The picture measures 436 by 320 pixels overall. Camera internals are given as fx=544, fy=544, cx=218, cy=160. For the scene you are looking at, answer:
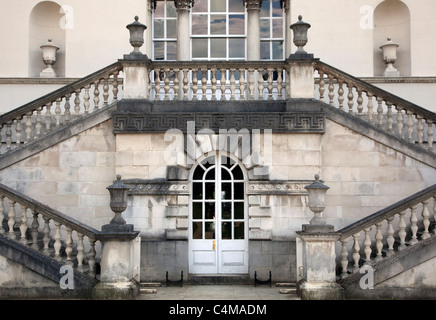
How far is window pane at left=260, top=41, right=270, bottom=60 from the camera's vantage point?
583 inches

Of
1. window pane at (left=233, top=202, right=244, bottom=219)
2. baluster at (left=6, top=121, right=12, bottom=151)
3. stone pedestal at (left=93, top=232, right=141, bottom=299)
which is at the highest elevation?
baluster at (left=6, top=121, right=12, bottom=151)

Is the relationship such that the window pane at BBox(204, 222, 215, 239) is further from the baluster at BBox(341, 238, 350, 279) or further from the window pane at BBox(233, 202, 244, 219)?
the baluster at BBox(341, 238, 350, 279)

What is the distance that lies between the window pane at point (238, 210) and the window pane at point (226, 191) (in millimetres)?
222

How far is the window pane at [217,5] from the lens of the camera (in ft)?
48.4

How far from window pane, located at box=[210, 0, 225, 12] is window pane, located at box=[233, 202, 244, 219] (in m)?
5.98

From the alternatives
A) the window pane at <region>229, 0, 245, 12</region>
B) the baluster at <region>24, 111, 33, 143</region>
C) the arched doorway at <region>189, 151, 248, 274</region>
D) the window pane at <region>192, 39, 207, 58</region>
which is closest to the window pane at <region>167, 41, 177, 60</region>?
the window pane at <region>192, 39, 207, 58</region>

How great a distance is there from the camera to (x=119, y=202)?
31.0ft

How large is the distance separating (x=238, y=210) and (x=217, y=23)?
5748 mm

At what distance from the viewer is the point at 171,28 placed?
49.2ft

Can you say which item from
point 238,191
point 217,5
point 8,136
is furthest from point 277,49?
point 8,136

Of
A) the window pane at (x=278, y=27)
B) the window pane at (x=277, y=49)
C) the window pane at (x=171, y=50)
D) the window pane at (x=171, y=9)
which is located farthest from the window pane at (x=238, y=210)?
the window pane at (x=171, y=9)

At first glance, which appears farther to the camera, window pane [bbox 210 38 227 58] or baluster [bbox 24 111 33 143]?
window pane [bbox 210 38 227 58]

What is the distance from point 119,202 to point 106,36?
6.79 metres

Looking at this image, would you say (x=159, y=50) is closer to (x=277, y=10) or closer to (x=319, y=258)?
(x=277, y=10)
